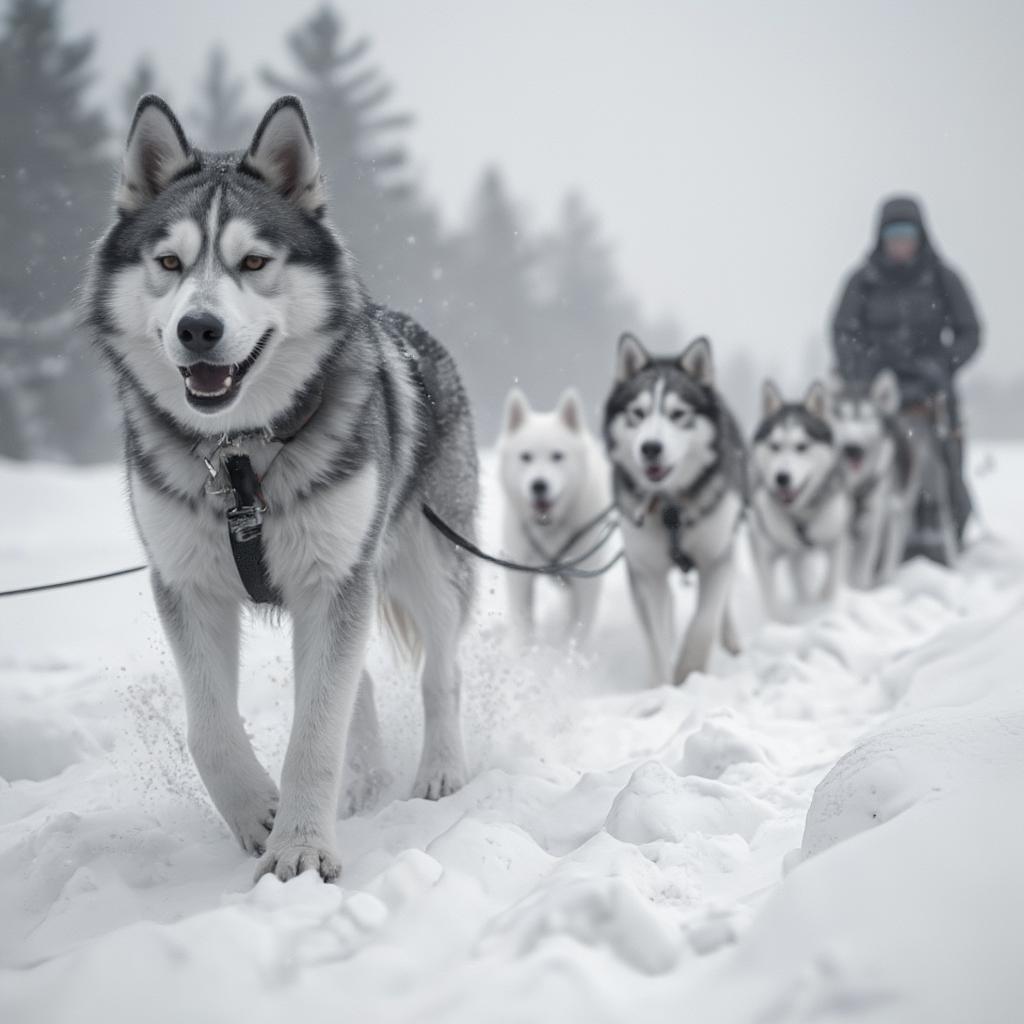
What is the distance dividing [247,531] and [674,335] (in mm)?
39770

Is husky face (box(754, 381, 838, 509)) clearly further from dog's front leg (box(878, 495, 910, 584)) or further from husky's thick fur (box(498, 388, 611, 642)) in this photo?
husky's thick fur (box(498, 388, 611, 642))

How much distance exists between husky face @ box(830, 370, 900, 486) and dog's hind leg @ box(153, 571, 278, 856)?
574 centimetres

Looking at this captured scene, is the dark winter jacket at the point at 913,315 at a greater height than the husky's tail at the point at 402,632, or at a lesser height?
greater

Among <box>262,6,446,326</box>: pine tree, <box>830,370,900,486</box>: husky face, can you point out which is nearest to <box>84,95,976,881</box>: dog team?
<box>830,370,900,486</box>: husky face

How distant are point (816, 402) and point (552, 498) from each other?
2.41 meters

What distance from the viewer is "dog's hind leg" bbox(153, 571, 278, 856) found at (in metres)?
2.46

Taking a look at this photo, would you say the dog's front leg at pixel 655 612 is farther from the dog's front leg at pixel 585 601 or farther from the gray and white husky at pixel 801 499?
the gray and white husky at pixel 801 499

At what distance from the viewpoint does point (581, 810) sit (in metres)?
2.59

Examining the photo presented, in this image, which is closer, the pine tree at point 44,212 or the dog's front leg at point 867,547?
the dog's front leg at point 867,547

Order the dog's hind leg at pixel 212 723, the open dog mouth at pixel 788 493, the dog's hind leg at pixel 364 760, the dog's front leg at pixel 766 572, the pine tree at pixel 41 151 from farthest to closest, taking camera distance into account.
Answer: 1. the pine tree at pixel 41 151
2. the dog's front leg at pixel 766 572
3. the open dog mouth at pixel 788 493
4. the dog's hind leg at pixel 364 760
5. the dog's hind leg at pixel 212 723

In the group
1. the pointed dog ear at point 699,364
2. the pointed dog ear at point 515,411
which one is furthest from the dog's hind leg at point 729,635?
the pointed dog ear at point 515,411

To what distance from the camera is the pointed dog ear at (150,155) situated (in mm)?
2336

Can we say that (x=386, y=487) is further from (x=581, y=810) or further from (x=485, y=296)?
(x=485, y=296)

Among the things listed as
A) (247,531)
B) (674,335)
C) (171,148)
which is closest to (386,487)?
(247,531)
